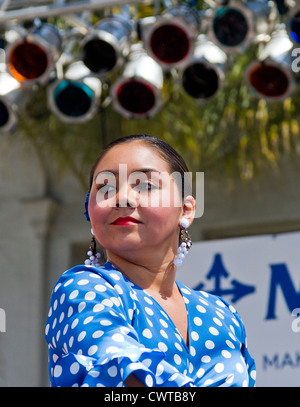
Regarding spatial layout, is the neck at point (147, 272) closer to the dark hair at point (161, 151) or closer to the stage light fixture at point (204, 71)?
the dark hair at point (161, 151)

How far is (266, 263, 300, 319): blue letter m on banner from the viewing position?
166 inches

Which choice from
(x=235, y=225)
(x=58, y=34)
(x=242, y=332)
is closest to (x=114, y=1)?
(x=58, y=34)

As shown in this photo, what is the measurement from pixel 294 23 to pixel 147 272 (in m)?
3.01

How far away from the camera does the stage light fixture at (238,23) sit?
14.1 ft

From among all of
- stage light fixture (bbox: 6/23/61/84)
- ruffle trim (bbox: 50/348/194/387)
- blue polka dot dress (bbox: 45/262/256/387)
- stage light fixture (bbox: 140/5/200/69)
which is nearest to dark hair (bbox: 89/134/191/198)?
blue polka dot dress (bbox: 45/262/256/387)

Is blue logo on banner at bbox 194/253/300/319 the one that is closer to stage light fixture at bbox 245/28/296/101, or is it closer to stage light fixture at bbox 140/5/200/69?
stage light fixture at bbox 245/28/296/101

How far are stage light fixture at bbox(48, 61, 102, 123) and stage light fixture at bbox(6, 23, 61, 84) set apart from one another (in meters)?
0.15

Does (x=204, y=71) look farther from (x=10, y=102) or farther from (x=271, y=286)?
(x=271, y=286)

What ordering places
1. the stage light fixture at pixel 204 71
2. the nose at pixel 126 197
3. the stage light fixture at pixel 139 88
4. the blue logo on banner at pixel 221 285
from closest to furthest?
the nose at pixel 126 197, the blue logo on banner at pixel 221 285, the stage light fixture at pixel 204 71, the stage light fixture at pixel 139 88

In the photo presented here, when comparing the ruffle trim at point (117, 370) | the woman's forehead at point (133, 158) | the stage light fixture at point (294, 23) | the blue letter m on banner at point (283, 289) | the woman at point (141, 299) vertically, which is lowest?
the ruffle trim at point (117, 370)

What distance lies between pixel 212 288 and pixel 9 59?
5.71ft

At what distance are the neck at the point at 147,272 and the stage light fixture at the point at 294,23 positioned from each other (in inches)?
116

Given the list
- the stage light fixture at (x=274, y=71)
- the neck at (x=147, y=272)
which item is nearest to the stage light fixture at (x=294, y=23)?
the stage light fixture at (x=274, y=71)
